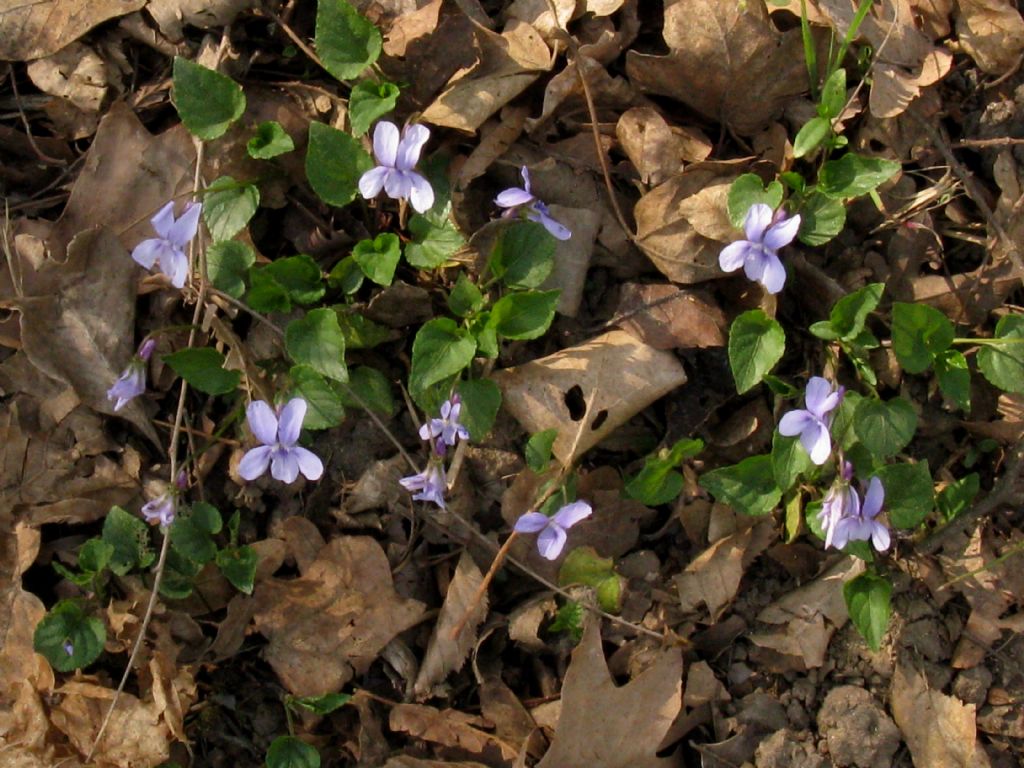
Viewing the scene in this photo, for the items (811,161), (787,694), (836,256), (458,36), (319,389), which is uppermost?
(458,36)

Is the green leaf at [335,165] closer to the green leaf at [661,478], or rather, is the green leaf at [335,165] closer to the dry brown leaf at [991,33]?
the green leaf at [661,478]

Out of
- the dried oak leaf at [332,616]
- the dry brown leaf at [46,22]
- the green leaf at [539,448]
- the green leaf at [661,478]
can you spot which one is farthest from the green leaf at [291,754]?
the dry brown leaf at [46,22]

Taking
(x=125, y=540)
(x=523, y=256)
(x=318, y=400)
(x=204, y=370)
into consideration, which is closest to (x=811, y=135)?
(x=523, y=256)

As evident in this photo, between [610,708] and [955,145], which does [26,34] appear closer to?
[610,708]

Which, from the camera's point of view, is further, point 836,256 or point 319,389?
point 836,256

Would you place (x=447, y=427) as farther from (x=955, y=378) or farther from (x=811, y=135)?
(x=955, y=378)

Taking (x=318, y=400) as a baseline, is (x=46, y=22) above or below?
above

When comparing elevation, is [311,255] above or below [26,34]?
below

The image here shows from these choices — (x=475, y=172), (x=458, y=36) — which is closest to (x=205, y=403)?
(x=475, y=172)
